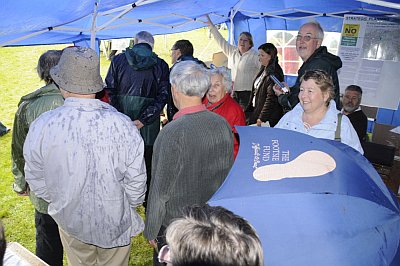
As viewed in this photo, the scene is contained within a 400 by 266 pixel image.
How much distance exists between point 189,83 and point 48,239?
167cm

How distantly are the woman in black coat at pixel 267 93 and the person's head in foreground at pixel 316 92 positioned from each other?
1636mm

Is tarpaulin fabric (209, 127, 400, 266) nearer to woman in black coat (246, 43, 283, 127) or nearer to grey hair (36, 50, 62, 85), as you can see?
grey hair (36, 50, 62, 85)

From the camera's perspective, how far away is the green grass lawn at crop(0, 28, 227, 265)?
3.63 meters

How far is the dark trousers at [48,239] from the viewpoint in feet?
8.32

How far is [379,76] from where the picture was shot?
656 centimetres

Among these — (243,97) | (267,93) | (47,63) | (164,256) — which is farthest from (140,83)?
(243,97)

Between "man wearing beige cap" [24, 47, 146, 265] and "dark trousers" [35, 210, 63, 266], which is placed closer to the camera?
"man wearing beige cap" [24, 47, 146, 265]

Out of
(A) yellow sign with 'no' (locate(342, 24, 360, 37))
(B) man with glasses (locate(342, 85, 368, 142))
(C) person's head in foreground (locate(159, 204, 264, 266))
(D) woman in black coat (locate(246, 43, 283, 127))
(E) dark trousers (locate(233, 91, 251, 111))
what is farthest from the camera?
(A) yellow sign with 'no' (locate(342, 24, 360, 37))

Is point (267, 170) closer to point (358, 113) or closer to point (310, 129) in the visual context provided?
point (310, 129)

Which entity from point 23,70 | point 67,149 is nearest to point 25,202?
point 67,149

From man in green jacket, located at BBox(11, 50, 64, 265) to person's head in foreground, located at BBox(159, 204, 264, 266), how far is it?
65.4 inches

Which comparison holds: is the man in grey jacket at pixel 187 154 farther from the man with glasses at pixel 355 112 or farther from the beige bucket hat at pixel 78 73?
the man with glasses at pixel 355 112

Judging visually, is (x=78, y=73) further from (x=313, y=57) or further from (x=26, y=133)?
(x=313, y=57)

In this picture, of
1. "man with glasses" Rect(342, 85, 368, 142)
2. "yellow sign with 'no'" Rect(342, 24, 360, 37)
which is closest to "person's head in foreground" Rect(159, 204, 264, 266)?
"man with glasses" Rect(342, 85, 368, 142)
